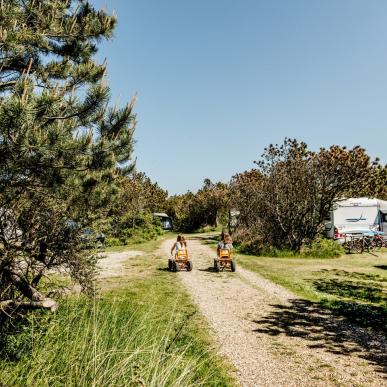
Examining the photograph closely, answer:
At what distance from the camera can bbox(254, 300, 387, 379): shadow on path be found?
6352 mm

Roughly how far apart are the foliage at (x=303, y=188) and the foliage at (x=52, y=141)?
15.7 meters

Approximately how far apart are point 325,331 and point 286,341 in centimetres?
119

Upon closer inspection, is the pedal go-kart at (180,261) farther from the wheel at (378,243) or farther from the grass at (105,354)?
the wheel at (378,243)

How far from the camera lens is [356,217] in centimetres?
2398

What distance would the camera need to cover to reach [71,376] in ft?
12.0

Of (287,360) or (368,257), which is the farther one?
(368,257)

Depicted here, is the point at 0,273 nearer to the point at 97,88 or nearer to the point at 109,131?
the point at 109,131

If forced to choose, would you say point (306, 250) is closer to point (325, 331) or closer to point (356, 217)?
point (356, 217)

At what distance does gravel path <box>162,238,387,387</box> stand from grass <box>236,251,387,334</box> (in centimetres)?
66

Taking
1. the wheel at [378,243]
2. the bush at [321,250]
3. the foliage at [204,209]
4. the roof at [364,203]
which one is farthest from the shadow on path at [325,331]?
the foliage at [204,209]

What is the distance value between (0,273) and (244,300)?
6.64 metres

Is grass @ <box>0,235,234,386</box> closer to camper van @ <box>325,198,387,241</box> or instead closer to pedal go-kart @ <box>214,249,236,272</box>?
pedal go-kart @ <box>214,249,236,272</box>

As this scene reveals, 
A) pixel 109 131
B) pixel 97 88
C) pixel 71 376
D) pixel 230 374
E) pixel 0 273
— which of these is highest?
pixel 97 88

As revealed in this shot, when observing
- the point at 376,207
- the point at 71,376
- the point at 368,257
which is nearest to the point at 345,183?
the point at 368,257
